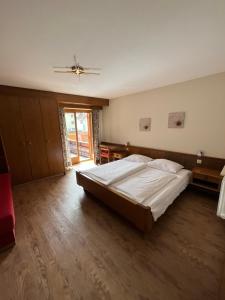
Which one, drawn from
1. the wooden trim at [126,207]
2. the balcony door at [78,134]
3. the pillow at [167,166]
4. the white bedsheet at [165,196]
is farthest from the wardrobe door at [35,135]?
the white bedsheet at [165,196]

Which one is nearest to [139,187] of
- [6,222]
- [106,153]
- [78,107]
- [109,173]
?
[109,173]

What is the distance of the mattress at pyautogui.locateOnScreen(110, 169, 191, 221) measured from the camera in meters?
1.88

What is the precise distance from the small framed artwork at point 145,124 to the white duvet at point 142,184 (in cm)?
144

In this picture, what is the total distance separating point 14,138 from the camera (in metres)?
3.21

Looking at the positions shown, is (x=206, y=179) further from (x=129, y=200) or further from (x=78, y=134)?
(x=78, y=134)

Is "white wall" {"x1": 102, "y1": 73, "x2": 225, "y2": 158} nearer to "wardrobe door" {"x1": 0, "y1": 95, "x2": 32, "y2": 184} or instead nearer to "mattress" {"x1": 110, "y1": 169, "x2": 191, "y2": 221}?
"mattress" {"x1": 110, "y1": 169, "x2": 191, "y2": 221}

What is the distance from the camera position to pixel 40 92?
3412 mm

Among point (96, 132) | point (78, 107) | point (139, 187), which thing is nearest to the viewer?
point (139, 187)

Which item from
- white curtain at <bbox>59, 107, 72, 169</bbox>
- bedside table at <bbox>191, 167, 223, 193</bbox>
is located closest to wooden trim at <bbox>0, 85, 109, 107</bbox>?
white curtain at <bbox>59, 107, 72, 169</bbox>

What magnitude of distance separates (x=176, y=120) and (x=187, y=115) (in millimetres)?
254

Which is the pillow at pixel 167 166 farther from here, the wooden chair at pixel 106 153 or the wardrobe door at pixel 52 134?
the wardrobe door at pixel 52 134

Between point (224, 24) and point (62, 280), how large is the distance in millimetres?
3032

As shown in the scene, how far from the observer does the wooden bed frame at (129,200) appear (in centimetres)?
178

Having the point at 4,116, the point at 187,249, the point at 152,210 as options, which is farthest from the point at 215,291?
the point at 4,116
